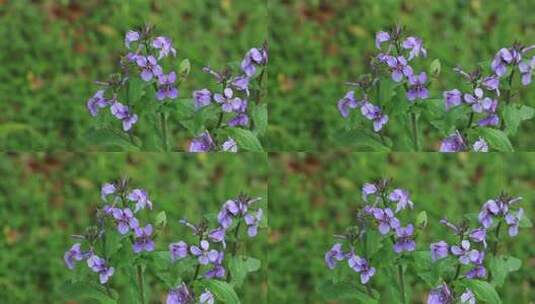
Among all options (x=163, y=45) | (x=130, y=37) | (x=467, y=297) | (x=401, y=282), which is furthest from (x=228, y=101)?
(x=467, y=297)

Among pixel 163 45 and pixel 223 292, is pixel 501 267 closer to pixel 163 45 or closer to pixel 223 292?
pixel 223 292

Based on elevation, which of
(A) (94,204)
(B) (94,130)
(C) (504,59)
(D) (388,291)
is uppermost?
(C) (504,59)

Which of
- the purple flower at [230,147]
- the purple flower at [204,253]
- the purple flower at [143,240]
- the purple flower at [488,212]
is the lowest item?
the purple flower at [204,253]

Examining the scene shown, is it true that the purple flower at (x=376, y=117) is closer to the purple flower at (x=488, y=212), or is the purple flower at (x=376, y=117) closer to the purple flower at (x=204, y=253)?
the purple flower at (x=488, y=212)

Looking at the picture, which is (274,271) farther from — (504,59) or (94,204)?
(504,59)

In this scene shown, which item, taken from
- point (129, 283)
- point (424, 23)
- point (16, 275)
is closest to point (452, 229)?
point (424, 23)

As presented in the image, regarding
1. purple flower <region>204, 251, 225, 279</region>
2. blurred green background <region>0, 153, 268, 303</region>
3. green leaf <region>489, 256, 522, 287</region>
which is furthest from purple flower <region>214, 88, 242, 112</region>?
green leaf <region>489, 256, 522, 287</region>

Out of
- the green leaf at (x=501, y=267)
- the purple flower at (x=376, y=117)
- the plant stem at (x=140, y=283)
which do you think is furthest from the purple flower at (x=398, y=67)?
Answer: the plant stem at (x=140, y=283)
